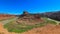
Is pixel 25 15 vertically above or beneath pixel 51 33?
above

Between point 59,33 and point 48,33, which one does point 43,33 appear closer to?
point 48,33

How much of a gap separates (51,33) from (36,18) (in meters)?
20.2

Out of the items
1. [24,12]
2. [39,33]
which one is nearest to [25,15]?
[24,12]

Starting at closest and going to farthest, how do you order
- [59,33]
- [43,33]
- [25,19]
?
1. [59,33]
2. [43,33]
3. [25,19]

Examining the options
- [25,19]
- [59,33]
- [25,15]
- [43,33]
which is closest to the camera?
[59,33]

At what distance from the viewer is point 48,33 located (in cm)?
1959

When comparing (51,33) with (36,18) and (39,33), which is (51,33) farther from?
(36,18)

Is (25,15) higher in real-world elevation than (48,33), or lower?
higher

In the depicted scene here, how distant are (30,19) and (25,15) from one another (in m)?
3.41

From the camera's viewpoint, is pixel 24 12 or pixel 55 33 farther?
pixel 24 12

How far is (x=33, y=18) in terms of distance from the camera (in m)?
38.6

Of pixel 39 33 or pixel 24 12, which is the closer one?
pixel 39 33

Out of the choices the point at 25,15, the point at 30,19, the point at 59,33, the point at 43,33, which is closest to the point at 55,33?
the point at 59,33

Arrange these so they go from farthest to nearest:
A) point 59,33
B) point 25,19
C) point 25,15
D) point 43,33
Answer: point 25,15, point 25,19, point 43,33, point 59,33
